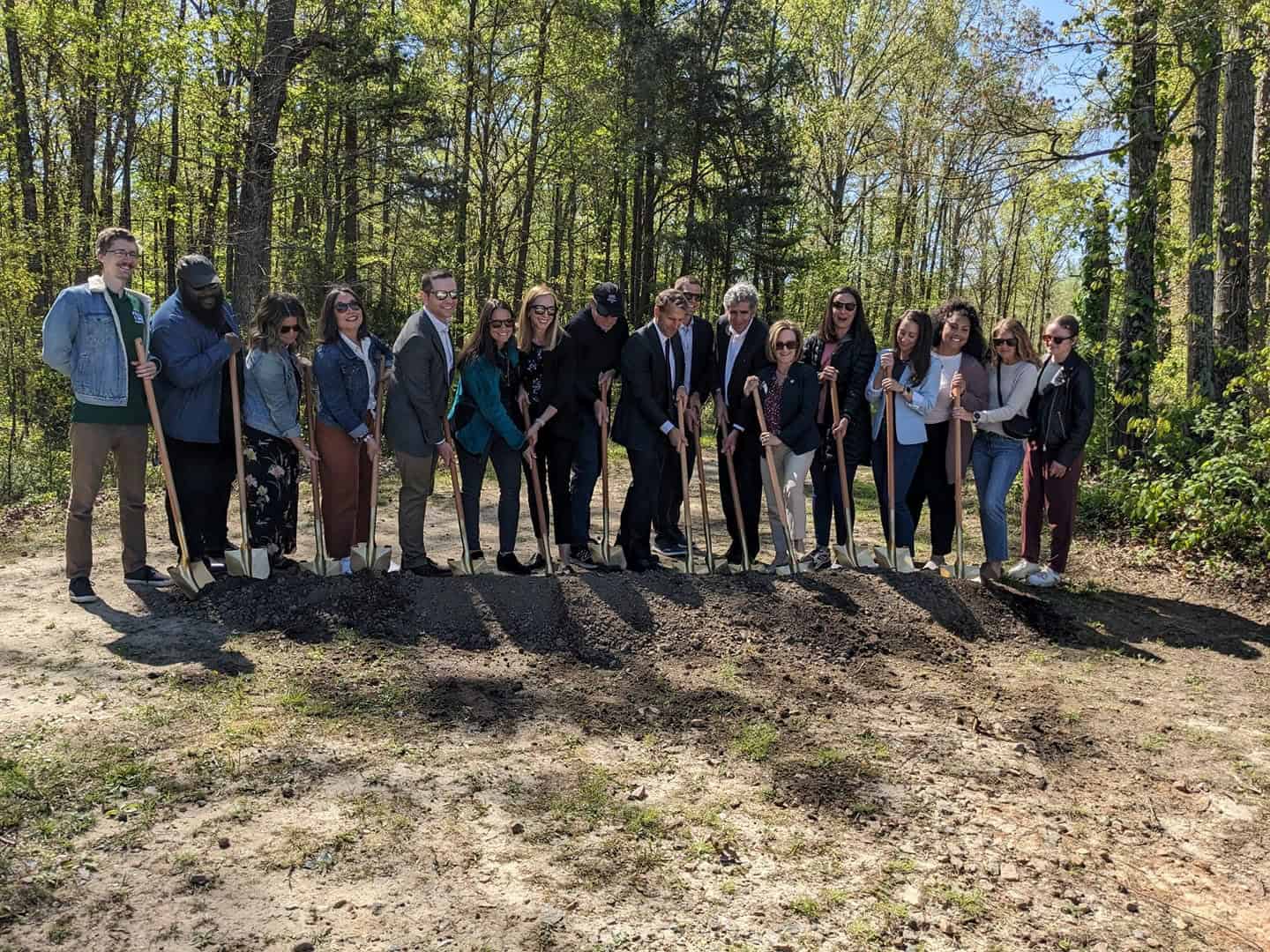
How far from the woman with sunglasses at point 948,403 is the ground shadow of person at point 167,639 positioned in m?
4.74

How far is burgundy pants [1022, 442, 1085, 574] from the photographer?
6.30m

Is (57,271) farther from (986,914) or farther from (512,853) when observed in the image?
(986,914)

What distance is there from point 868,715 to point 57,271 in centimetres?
1357

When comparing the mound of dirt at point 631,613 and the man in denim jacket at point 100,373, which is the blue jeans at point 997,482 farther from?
the man in denim jacket at point 100,373

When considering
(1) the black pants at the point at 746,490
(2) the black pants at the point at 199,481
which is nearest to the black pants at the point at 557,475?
(1) the black pants at the point at 746,490

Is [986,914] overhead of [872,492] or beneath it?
beneath

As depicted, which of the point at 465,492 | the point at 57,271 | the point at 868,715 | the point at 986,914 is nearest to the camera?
the point at 986,914

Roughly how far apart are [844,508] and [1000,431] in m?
1.22

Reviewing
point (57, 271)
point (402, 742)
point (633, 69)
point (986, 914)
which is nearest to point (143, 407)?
point (402, 742)

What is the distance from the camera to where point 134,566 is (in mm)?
5922

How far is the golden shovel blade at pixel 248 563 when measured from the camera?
579 cm

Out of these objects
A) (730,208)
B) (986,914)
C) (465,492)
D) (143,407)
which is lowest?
(986,914)

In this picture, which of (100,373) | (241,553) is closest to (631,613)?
(241,553)

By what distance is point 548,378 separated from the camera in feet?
20.1
